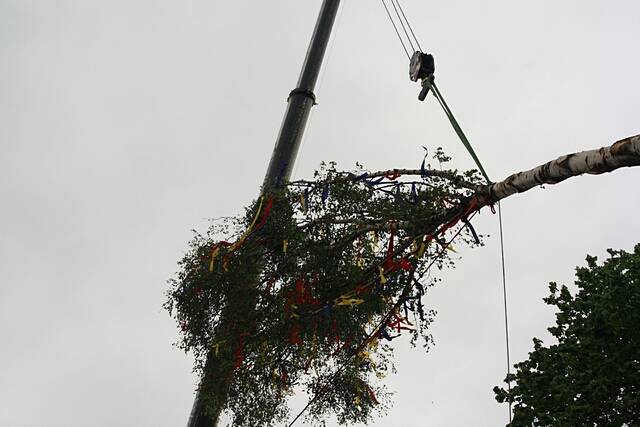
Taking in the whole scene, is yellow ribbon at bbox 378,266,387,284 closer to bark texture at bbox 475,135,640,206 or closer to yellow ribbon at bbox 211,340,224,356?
bark texture at bbox 475,135,640,206

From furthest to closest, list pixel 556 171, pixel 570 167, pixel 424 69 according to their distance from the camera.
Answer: pixel 424 69 → pixel 556 171 → pixel 570 167

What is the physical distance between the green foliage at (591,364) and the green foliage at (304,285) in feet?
7.63

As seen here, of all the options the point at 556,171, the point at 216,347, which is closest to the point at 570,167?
the point at 556,171

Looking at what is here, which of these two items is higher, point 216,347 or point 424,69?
point 424,69

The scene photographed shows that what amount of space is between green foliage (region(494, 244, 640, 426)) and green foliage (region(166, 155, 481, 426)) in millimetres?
2326

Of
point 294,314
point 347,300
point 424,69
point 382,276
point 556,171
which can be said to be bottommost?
point 294,314

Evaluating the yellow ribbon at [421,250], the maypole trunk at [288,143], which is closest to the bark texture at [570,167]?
A: the yellow ribbon at [421,250]

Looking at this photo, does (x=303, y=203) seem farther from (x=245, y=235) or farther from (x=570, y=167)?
(x=570, y=167)

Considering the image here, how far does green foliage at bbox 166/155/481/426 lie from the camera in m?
10.7

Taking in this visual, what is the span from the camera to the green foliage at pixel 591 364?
9.96 m

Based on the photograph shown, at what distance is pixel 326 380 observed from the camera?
12258 millimetres

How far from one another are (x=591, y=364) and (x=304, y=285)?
5.64 m

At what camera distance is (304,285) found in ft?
36.1

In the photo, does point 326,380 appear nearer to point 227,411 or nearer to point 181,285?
point 227,411
